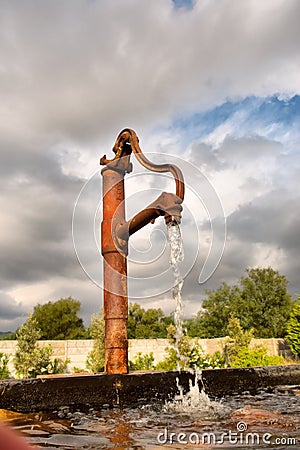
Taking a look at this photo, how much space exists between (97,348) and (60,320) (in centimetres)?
2207

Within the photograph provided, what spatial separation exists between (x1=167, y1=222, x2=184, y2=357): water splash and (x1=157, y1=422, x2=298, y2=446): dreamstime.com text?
96cm

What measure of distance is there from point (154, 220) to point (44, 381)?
96 cm

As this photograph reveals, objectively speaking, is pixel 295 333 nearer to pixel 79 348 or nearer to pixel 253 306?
pixel 79 348

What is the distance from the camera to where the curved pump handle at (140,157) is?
7.23 ft

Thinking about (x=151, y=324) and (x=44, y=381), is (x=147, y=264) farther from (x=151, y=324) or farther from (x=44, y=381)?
(x=151, y=324)

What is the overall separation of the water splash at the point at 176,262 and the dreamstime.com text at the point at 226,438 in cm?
96

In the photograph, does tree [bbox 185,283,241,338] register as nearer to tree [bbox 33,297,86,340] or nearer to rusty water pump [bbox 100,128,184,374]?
tree [bbox 33,297,86,340]

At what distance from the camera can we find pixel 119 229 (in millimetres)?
2391

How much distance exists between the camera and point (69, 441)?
3.84ft

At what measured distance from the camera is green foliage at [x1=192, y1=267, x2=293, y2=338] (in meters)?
34.0

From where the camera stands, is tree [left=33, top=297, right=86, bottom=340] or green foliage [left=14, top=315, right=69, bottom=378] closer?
green foliage [left=14, top=315, right=69, bottom=378]

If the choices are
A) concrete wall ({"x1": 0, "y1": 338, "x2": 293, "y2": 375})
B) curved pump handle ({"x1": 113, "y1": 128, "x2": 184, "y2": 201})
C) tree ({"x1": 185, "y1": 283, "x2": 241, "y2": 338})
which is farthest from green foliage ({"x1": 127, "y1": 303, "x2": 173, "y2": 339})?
curved pump handle ({"x1": 113, "y1": 128, "x2": 184, "y2": 201})

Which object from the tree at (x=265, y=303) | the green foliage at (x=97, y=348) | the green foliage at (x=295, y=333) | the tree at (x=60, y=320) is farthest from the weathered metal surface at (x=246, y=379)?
the tree at (x=265, y=303)

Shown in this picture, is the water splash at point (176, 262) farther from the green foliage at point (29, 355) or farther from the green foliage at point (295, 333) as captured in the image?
the green foliage at point (295, 333)
